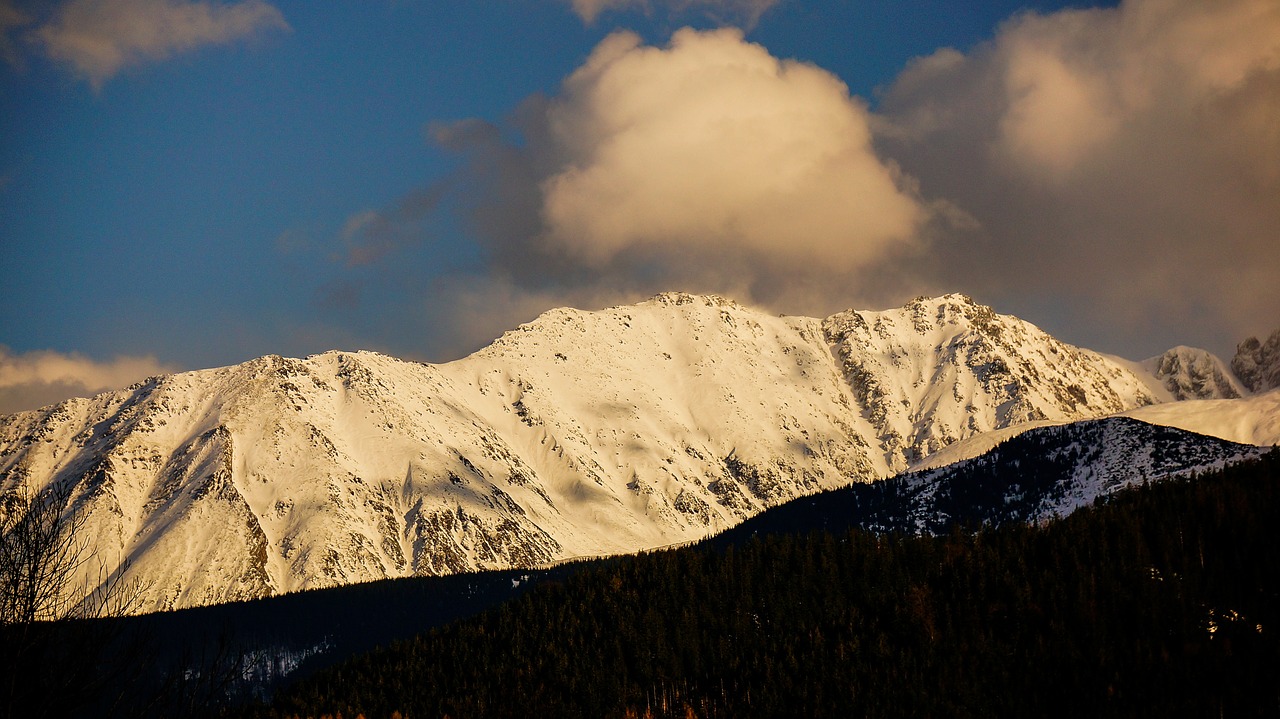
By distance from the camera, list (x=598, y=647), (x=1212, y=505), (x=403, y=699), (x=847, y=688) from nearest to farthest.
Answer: (x=847, y=688) < (x=1212, y=505) < (x=403, y=699) < (x=598, y=647)

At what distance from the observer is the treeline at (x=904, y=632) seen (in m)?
106

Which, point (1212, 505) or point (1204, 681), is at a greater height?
point (1212, 505)

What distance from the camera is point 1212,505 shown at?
12938 centimetres

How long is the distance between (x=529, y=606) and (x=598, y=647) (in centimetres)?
2234

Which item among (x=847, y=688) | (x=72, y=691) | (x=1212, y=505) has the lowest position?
(x=72, y=691)

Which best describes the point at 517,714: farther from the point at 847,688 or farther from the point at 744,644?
the point at 847,688

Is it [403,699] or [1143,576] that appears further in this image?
[403,699]

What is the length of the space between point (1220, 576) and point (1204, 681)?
22164 millimetres

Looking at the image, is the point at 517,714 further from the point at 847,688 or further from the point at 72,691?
the point at 72,691

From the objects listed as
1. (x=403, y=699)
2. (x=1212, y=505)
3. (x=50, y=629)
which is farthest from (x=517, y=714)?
(x=50, y=629)

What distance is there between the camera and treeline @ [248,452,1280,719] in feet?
347

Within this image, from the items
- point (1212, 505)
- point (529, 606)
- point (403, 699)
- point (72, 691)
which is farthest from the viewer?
point (529, 606)

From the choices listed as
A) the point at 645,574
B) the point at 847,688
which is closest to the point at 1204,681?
the point at 847,688

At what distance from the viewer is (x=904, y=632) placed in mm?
130500
